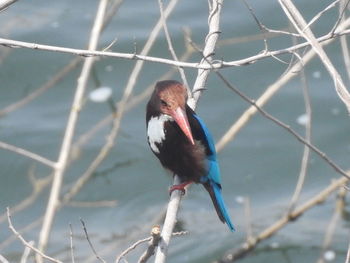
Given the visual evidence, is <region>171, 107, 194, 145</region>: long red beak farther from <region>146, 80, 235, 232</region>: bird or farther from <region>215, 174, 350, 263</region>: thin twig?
<region>215, 174, 350, 263</region>: thin twig

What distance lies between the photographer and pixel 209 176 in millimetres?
3826

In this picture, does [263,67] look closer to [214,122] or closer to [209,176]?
[214,122]

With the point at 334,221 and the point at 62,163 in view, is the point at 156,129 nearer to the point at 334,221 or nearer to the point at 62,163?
the point at 62,163

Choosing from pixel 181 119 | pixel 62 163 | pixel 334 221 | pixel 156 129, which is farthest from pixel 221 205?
pixel 334 221

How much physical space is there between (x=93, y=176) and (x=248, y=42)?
5.03ft

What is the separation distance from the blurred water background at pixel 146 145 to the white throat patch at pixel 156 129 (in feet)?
6.40

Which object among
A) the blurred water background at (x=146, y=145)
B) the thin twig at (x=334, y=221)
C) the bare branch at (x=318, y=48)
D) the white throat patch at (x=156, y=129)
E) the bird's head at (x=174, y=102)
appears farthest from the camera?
the blurred water background at (x=146, y=145)

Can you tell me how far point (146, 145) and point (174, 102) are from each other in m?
2.97

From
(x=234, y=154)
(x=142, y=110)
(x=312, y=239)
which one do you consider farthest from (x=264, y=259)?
(x=142, y=110)

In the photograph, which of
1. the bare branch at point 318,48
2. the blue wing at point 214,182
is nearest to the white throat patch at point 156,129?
the blue wing at point 214,182

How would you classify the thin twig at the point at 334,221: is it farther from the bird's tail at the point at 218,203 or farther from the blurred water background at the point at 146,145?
the bird's tail at the point at 218,203

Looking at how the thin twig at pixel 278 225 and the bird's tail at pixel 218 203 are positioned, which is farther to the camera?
the thin twig at pixel 278 225

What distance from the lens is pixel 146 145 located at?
6.29 m

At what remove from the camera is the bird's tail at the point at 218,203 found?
3766mm
